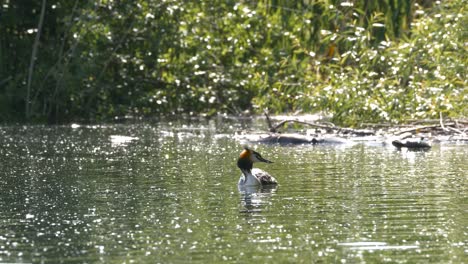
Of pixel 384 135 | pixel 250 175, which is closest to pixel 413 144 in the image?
pixel 384 135

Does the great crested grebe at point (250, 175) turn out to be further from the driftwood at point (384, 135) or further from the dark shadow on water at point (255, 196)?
the driftwood at point (384, 135)

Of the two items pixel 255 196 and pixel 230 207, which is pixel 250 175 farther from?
pixel 230 207

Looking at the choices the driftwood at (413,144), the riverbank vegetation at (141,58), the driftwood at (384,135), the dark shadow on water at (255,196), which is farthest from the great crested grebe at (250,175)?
the riverbank vegetation at (141,58)

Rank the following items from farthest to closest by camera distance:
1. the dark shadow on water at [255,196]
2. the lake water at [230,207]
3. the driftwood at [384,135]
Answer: the driftwood at [384,135] → the dark shadow on water at [255,196] → the lake water at [230,207]

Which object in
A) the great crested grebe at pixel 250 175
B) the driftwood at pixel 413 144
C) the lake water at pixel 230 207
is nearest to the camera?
the lake water at pixel 230 207

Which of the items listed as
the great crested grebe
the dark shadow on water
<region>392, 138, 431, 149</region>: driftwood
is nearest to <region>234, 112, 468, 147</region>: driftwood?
<region>392, 138, 431, 149</region>: driftwood

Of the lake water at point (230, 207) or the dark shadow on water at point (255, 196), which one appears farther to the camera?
the dark shadow on water at point (255, 196)

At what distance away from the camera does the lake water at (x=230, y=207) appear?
350 inches

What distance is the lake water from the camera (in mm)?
8883

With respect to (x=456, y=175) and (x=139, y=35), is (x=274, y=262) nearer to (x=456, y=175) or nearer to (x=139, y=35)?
(x=456, y=175)

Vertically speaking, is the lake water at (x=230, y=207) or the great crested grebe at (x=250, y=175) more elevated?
the great crested grebe at (x=250, y=175)

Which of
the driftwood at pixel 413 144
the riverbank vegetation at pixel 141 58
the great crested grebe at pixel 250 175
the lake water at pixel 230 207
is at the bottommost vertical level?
the lake water at pixel 230 207

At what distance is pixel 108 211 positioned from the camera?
11.2 metres

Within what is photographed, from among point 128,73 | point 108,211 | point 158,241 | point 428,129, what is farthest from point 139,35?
point 158,241
